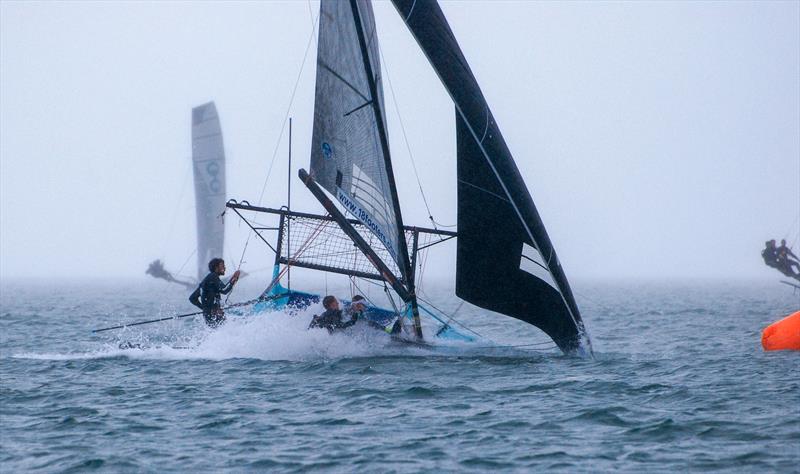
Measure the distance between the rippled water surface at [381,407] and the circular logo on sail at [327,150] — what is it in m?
3.19

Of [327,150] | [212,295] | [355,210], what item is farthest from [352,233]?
[212,295]

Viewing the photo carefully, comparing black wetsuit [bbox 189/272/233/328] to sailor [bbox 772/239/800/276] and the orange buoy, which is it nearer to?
the orange buoy

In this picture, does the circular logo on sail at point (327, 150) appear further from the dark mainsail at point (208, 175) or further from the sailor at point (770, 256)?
the dark mainsail at point (208, 175)

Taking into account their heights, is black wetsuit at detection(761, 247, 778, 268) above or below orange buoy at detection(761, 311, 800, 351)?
above

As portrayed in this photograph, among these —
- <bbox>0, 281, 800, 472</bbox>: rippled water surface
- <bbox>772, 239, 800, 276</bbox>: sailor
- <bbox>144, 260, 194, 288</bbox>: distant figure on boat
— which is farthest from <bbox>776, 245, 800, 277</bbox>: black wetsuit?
<bbox>144, 260, 194, 288</bbox>: distant figure on boat

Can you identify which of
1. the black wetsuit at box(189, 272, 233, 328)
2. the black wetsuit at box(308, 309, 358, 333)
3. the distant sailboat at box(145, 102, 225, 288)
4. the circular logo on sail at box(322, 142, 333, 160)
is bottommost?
the black wetsuit at box(308, 309, 358, 333)

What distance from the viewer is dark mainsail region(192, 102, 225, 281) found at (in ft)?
174

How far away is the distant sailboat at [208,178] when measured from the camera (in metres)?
52.9

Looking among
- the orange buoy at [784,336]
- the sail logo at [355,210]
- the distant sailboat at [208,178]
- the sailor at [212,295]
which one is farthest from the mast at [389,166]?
the distant sailboat at [208,178]

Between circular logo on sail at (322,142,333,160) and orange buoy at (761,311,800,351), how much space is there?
9.82m

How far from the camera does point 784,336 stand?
18391mm

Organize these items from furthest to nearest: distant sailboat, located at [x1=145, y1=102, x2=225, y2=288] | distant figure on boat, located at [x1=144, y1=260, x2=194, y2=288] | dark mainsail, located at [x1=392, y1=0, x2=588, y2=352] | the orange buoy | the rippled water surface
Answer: distant figure on boat, located at [x1=144, y1=260, x2=194, y2=288]
distant sailboat, located at [x1=145, y1=102, x2=225, y2=288]
the orange buoy
dark mainsail, located at [x1=392, y1=0, x2=588, y2=352]
the rippled water surface

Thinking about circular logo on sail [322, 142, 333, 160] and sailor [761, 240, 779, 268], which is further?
sailor [761, 240, 779, 268]

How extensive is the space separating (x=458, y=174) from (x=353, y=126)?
2018mm
